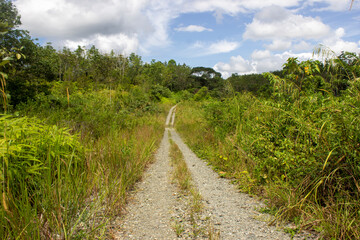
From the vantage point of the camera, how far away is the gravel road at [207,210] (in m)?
2.49

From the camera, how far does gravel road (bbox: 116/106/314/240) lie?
98.2 inches

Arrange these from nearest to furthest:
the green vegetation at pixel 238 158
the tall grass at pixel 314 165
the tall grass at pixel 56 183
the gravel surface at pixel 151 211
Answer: the tall grass at pixel 56 183 < the green vegetation at pixel 238 158 < the tall grass at pixel 314 165 < the gravel surface at pixel 151 211

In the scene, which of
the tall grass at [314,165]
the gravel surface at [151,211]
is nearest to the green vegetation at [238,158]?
the tall grass at [314,165]

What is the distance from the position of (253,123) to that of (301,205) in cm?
261

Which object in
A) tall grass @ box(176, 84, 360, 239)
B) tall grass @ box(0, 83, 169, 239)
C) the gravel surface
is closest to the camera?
tall grass @ box(0, 83, 169, 239)

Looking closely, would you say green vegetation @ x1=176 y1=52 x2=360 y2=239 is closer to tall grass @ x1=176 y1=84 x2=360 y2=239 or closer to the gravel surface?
tall grass @ x1=176 y1=84 x2=360 y2=239

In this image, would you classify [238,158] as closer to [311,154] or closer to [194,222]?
[311,154]

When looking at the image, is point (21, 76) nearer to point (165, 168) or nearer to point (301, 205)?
point (165, 168)

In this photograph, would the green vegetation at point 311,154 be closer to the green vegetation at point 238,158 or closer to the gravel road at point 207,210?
the green vegetation at point 238,158

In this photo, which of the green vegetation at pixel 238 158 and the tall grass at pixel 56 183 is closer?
the tall grass at pixel 56 183

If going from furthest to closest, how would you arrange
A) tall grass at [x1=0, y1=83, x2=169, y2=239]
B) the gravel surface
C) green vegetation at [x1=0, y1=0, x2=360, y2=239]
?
the gravel surface → green vegetation at [x1=0, y1=0, x2=360, y2=239] → tall grass at [x1=0, y1=83, x2=169, y2=239]

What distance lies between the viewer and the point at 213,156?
20.9 feet

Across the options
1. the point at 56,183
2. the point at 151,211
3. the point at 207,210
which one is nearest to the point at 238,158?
the point at 207,210

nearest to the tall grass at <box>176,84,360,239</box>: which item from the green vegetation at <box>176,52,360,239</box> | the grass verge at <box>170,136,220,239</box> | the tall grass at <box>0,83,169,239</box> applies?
the green vegetation at <box>176,52,360,239</box>
